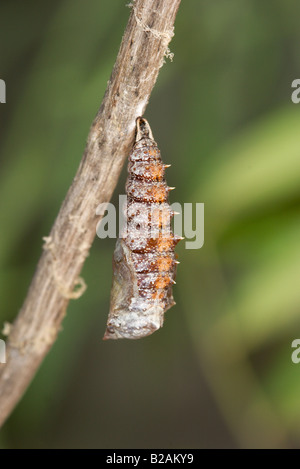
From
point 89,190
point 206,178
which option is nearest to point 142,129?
point 89,190

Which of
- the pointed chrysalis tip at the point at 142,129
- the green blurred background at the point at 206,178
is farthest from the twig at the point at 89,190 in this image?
the green blurred background at the point at 206,178

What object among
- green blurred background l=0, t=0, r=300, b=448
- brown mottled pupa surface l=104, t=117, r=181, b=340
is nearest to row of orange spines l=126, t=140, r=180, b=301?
brown mottled pupa surface l=104, t=117, r=181, b=340

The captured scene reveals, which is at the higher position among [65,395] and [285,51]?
[285,51]

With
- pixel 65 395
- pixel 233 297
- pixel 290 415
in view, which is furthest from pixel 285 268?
pixel 65 395

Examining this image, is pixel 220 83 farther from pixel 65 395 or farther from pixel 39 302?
pixel 65 395

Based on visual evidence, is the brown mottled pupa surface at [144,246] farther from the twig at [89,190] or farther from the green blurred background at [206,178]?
the green blurred background at [206,178]

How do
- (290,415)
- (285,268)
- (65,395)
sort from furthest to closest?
(65,395), (290,415), (285,268)
